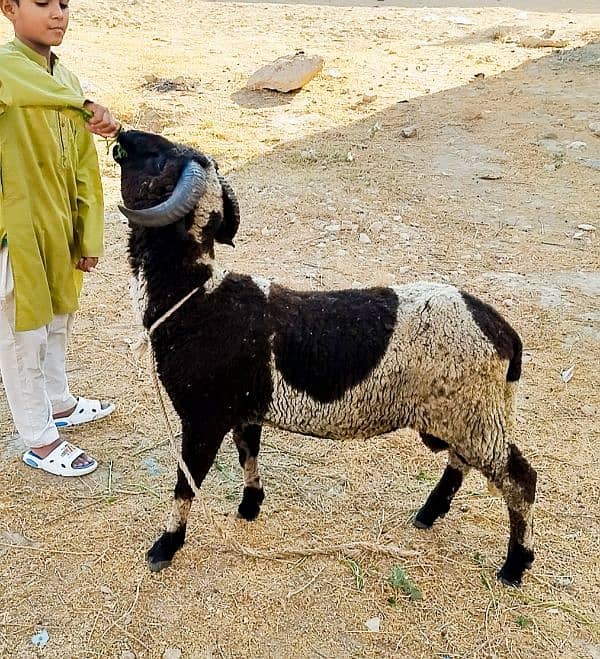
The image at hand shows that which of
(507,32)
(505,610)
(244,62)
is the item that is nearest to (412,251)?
(505,610)

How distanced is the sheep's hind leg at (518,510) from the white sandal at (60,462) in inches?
91.8

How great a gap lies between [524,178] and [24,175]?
669cm

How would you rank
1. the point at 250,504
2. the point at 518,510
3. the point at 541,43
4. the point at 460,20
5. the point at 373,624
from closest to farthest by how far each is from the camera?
the point at 373,624
the point at 518,510
the point at 250,504
the point at 541,43
the point at 460,20

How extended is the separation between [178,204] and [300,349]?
0.86m

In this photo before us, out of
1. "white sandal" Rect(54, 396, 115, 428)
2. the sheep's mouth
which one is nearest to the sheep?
the sheep's mouth

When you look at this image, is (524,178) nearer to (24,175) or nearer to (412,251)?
(412,251)

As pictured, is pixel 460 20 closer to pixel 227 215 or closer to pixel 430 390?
pixel 227 215

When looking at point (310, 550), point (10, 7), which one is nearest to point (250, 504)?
point (310, 550)

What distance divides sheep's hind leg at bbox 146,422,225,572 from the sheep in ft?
0.04

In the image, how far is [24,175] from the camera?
3.46 m

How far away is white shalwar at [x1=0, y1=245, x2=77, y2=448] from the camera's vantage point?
3.70m

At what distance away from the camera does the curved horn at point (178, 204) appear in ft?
9.64

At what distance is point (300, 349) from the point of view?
11.0 ft

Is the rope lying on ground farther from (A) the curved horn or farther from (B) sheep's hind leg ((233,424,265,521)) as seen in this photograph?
(A) the curved horn
